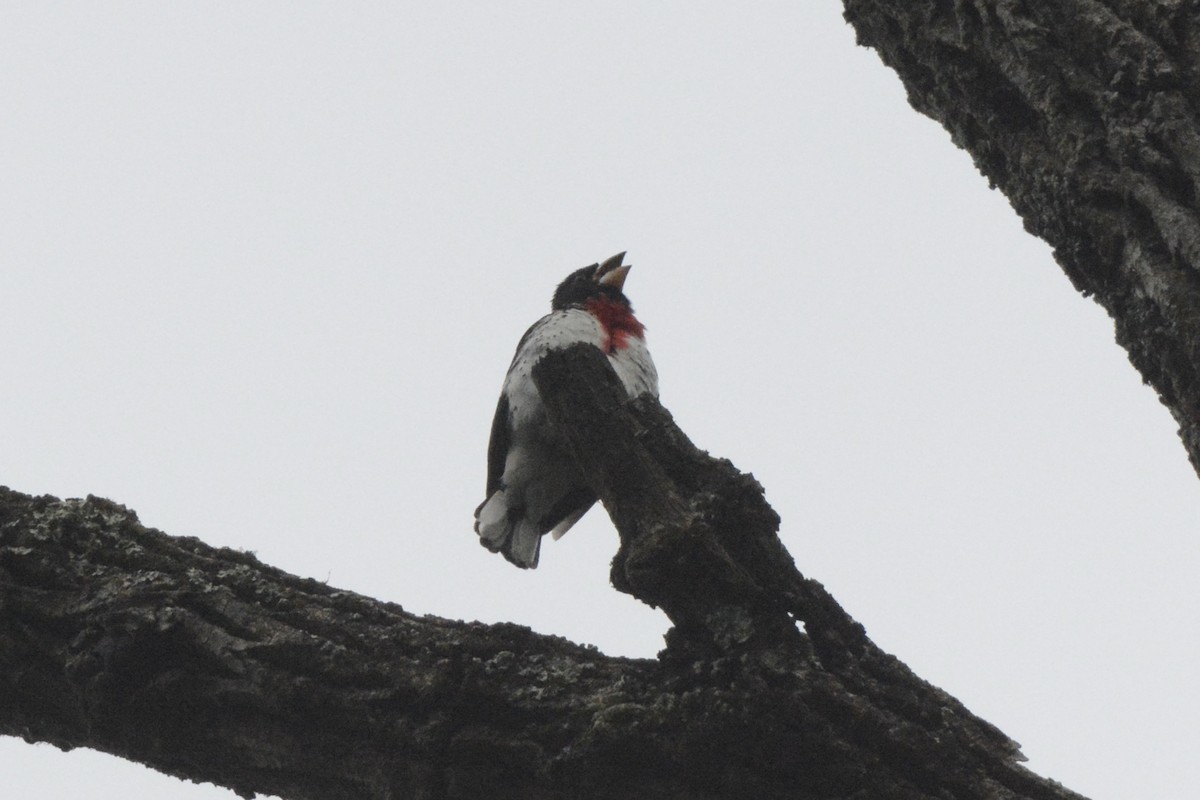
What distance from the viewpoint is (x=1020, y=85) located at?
72.4 inches

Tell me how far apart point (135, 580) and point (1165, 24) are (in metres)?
1.83

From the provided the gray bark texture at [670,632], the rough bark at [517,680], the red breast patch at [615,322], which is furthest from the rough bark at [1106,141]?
the red breast patch at [615,322]

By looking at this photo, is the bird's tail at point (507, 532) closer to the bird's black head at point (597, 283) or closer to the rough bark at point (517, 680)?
the bird's black head at point (597, 283)

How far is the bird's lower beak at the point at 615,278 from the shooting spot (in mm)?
7340

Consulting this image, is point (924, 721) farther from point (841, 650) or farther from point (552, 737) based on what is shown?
point (552, 737)

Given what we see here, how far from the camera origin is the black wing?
5625mm

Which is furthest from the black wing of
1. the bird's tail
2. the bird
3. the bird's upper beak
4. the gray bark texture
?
the gray bark texture

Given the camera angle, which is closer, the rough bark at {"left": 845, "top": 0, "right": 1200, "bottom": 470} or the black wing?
the rough bark at {"left": 845, "top": 0, "right": 1200, "bottom": 470}

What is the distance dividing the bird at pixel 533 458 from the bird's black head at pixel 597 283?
1125 mm

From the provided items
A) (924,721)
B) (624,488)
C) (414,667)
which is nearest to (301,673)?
(414,667)

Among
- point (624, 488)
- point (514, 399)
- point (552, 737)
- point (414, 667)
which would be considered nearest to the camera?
point (552, 737)

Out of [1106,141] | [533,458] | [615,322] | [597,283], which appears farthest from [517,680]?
[597,283]

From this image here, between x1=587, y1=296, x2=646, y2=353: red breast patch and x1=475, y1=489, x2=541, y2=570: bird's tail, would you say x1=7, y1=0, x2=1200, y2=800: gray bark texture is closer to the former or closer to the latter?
x1=475, y1=489, x2=541, y2=570: bird's tail

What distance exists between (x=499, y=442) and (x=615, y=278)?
1996 mm
